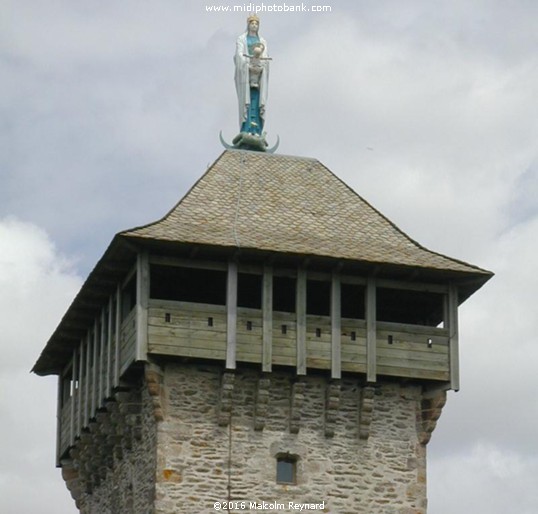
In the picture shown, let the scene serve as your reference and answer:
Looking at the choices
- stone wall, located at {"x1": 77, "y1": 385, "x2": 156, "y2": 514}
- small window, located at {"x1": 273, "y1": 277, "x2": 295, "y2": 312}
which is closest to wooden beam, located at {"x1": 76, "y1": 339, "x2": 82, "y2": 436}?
stone wall, located at {"x1": 77, "y1": 385, "x2": 156, "y2": 514}

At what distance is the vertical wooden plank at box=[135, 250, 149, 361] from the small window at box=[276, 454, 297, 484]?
2.93 m

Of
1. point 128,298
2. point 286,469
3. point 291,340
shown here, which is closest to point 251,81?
point 128,298

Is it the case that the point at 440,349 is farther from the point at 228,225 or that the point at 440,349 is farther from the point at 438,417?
the point at 228,225

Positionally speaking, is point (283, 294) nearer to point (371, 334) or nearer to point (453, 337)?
point (371, 334)

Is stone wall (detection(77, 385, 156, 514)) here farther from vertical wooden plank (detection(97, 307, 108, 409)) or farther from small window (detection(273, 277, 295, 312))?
small window (detection(273, 277, 295, 312))

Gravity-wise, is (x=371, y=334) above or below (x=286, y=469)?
above

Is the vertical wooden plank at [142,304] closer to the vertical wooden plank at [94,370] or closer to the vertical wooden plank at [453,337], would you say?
the vertical wooden plank at [94,370]

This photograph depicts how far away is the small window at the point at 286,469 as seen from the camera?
1490 inches

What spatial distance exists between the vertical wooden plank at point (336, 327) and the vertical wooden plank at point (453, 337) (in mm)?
2007

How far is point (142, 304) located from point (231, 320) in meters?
1.51

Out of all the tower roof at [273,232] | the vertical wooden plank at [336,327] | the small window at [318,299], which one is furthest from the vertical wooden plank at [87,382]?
the vertical wooden plank at [336,327]

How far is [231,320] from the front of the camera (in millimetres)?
37625

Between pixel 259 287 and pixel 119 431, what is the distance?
3542mm

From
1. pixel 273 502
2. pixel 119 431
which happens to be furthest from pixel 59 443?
pixel 273 502
